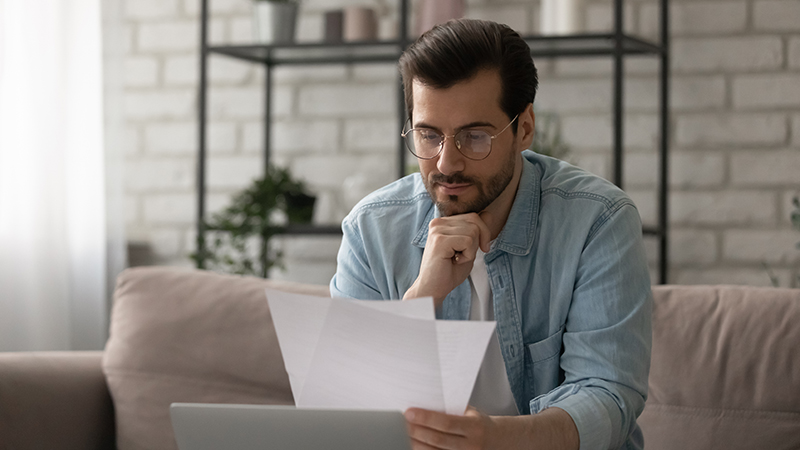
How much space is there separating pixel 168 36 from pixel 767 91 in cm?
192

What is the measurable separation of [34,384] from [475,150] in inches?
37.6

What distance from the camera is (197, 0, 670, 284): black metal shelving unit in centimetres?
207

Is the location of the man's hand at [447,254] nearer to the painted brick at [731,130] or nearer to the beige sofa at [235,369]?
the beige sofa at [235,369]

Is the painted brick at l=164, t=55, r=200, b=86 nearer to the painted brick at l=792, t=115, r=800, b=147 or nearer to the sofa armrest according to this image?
the sofa armrest

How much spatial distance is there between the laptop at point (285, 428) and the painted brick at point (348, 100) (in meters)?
1.80

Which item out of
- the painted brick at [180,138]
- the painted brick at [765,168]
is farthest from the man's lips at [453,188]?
the painted brick at [180,138]

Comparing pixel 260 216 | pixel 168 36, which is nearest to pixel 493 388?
pixel 260 216

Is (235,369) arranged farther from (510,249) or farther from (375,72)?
(375,72)

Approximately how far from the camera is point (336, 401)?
2.92 ft

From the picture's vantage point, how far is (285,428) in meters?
0.83

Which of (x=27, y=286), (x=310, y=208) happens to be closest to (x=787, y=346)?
(x=310, y=208)

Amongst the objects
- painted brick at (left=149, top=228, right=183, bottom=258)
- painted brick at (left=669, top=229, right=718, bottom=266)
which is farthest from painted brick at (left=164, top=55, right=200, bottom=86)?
painted brick at (left=669, top=229, right=718, bottom=266)

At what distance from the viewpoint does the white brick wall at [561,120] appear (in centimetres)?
227

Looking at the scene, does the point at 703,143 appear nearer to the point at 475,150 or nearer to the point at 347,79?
the point at 347,79
